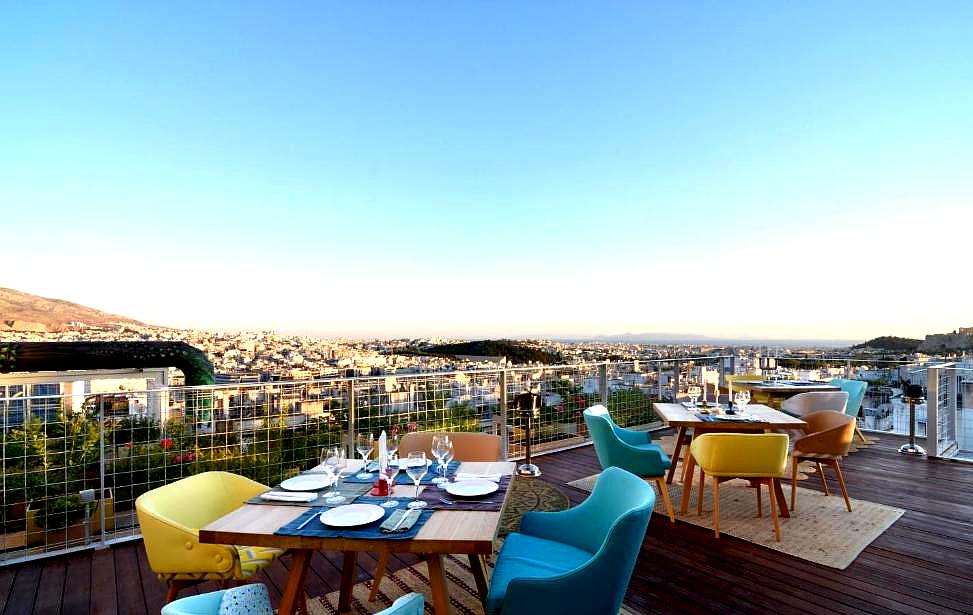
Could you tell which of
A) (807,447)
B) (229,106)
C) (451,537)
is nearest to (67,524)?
(451,537)

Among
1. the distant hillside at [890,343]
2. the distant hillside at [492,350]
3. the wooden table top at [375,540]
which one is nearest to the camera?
the wooden table top at [375,540]

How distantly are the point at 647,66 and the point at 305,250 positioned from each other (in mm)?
7922

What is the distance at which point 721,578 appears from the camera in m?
2.87

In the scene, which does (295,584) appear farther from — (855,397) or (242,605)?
(855,397)

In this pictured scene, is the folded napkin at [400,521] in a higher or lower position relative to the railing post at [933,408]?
higher

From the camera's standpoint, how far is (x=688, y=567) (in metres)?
3.03

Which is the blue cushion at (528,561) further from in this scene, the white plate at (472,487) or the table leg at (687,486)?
the table leg at (687,486)

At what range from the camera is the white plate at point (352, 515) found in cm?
170

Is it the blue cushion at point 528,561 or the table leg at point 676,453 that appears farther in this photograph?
the table leg at point 676,453

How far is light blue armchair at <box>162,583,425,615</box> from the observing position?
1209 mm

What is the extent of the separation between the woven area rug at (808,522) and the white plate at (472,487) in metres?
2.41

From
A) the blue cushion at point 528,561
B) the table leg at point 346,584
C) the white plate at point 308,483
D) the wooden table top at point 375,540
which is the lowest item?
the table leg at point 346,584

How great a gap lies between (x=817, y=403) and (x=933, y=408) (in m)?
1.35

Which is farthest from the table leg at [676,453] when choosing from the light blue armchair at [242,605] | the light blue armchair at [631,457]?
the light blue armchair at [242,605]
